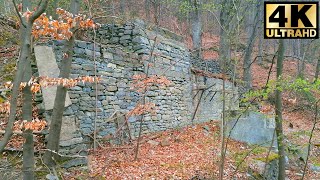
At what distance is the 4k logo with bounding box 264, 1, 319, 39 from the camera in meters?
4.71

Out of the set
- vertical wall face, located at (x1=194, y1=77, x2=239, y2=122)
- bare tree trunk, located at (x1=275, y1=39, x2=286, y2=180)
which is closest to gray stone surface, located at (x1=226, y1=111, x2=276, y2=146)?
vertical wall face, located at (x1=194, y1=77, x2=239, y2=122)

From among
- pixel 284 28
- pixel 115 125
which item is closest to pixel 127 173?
pixel 115 125

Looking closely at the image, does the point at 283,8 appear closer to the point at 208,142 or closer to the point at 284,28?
the point at 284,28

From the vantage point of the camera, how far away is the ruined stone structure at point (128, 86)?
657 cm

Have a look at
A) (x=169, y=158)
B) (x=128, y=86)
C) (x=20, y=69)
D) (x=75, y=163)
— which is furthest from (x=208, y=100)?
(x=20, y=69)

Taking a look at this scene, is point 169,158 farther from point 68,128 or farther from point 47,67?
point 47,67

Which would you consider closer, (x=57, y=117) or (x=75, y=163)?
(x=57, y=117)

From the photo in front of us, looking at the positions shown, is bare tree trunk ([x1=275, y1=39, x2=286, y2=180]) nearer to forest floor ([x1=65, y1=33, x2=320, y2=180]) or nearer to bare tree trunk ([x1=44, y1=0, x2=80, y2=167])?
forest floor ([x1=65, y1=33, x2=320, y2=180])

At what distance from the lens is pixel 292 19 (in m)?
4.74

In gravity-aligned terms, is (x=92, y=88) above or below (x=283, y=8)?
below

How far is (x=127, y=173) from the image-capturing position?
19.1ft

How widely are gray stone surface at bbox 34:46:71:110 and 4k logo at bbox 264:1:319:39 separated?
402 centimetres

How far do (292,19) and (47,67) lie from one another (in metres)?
4.59

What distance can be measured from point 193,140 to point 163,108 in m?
1.36
